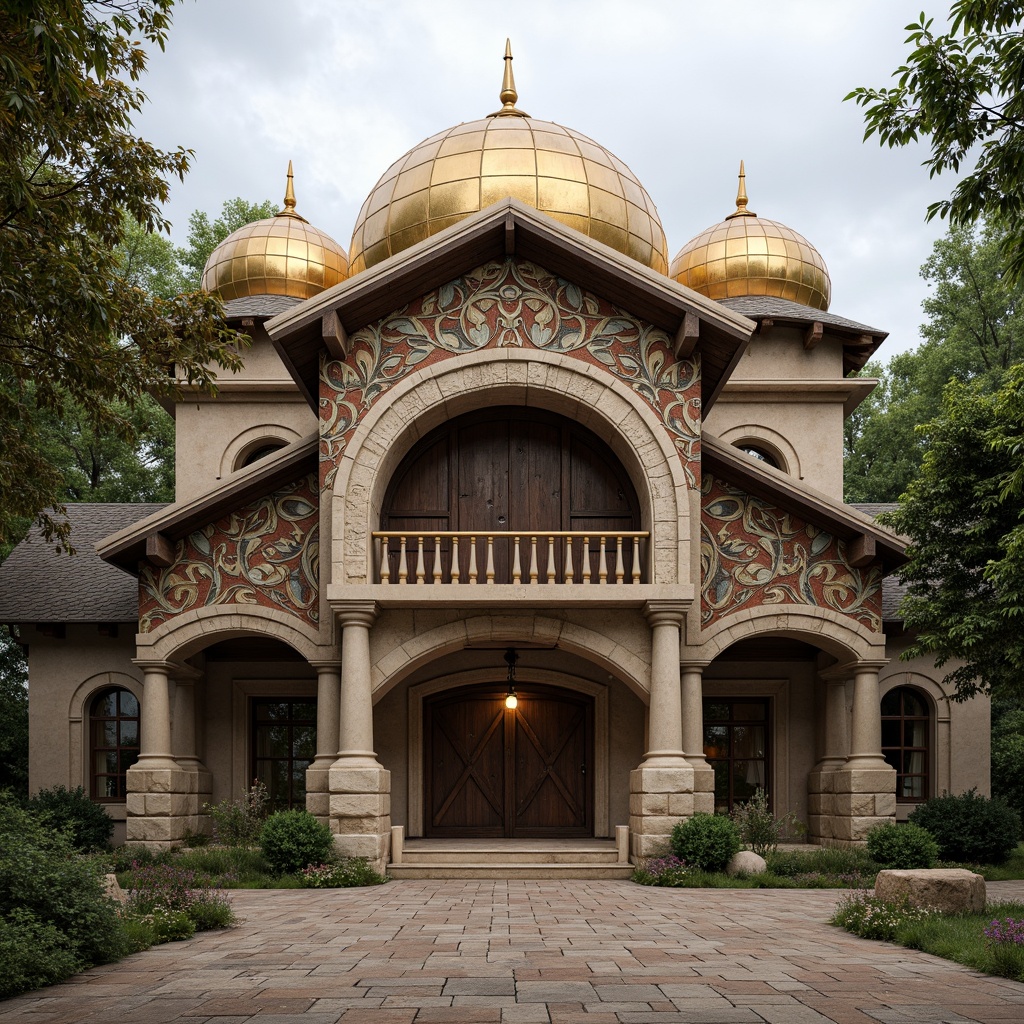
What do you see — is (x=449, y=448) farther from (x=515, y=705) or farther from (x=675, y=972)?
(x=675, y=972)

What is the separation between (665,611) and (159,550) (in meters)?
7.82

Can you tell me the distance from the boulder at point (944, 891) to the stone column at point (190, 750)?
11834 mm

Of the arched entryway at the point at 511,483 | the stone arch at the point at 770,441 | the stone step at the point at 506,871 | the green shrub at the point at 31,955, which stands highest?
the stone arch at the point at 770,441

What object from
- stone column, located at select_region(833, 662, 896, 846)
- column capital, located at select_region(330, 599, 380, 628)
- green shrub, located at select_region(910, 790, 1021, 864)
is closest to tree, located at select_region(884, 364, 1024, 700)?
stone column, located at select_region(833, 662, 896, 846)

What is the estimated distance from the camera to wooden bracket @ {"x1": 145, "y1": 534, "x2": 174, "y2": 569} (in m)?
17.2

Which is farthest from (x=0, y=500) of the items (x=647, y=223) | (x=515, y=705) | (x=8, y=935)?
(x=647, y=223)

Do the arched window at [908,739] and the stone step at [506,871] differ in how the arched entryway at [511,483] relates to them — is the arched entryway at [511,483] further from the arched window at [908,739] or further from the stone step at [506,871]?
the arched window at [908,739]

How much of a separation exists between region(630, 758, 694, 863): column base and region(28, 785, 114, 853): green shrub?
29.7 feet

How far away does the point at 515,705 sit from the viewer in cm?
1891

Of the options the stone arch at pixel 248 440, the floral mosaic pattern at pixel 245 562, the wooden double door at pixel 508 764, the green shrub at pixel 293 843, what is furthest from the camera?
the stone arch at pixel 248 440

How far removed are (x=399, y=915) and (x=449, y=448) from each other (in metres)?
8.37

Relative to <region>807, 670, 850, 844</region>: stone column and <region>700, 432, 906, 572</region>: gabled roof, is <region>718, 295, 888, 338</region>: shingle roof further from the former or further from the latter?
<region>807, 670, 850, 844</region>: stone column

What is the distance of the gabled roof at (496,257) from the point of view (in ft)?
53.5

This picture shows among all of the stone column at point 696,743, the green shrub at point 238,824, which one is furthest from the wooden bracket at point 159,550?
the stone column at point 696,743
